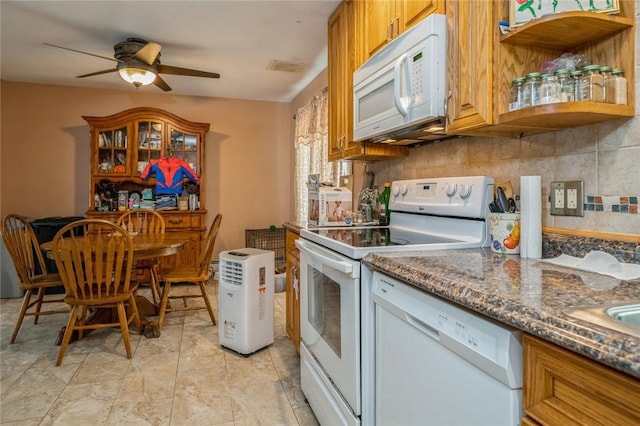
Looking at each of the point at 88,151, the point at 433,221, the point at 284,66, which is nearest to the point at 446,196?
the point at 433,221

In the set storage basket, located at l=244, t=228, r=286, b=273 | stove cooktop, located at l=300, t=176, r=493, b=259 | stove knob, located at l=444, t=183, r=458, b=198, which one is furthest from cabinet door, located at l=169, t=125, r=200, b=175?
stove knob, located at l=444, t=183, r=458, b=198

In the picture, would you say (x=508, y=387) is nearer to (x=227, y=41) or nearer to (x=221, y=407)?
(x=221, y=407)

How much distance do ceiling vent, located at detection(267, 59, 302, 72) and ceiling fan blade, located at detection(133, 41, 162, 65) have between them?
1132 mm

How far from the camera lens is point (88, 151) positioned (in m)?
4.75

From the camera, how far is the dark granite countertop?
584 millimetres

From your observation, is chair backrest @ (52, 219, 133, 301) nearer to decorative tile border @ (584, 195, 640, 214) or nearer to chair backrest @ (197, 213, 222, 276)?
chair backrest @ (197, 213, 222, 276)

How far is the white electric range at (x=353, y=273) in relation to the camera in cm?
140

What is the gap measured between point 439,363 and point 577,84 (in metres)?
Answer: 0.94

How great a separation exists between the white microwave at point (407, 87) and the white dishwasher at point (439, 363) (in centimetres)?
78

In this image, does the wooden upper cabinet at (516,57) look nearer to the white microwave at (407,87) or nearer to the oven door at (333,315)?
the white microwave at (407,87)

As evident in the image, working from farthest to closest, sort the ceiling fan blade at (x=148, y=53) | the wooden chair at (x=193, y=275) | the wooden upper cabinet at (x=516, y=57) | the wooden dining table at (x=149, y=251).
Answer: the wooden chair at (x=193, y=275), the ceiling fan blade at (x=148, y=53), the wooden dining table at (x=149, y=251), the wooden upper cabinet at (x=516, y=57)

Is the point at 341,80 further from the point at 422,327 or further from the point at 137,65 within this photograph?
the point at 422,327

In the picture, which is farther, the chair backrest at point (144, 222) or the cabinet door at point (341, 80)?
the chair backrest at point (144, 222)

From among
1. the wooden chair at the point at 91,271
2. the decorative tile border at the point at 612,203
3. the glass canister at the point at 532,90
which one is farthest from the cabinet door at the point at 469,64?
the wooden chair at the point at 91,271
